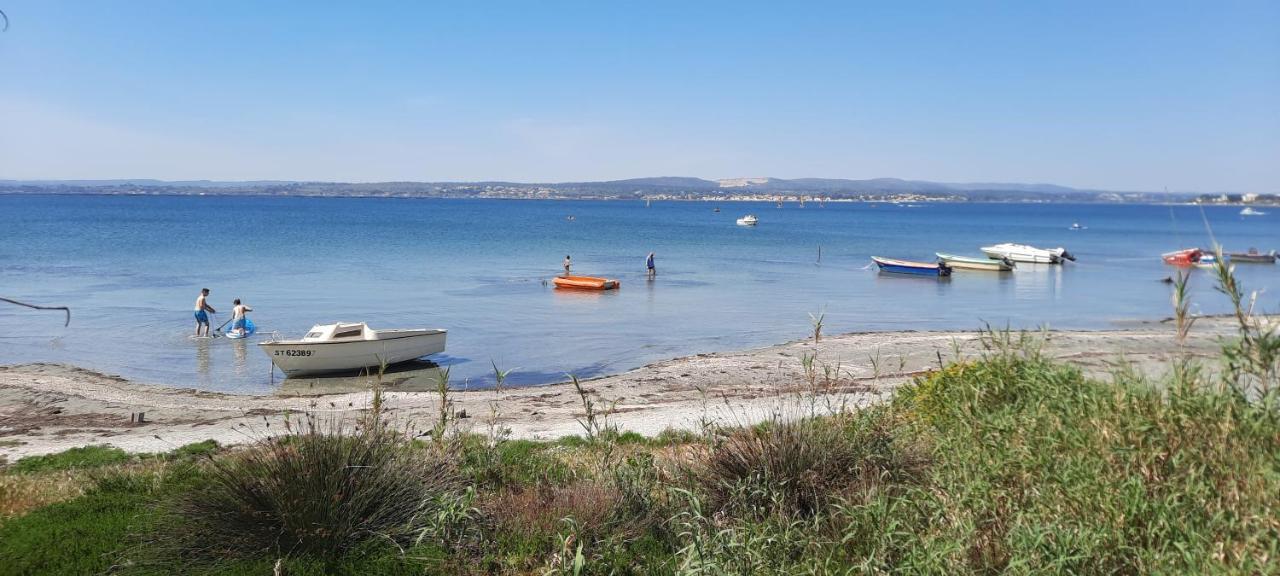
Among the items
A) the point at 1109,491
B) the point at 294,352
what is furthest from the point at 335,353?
the point at 1109,491


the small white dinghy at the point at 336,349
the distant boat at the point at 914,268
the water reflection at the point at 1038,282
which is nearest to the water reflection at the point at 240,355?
the small white dinghy at the point at 336,349

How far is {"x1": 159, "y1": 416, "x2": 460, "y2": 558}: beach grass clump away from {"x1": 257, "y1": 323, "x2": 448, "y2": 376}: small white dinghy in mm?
14857

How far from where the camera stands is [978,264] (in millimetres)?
52000

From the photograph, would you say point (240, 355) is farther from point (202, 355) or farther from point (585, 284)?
point (585, 284)

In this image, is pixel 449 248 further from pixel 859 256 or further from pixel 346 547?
pixel 346 547

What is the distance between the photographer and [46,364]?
21781 mm

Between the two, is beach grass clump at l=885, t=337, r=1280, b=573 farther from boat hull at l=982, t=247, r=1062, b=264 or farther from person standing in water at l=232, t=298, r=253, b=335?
boat hull at l=982, t=247, r=1062, b=264

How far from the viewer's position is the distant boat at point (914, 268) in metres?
47.7

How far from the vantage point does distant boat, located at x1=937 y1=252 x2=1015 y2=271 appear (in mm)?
51750

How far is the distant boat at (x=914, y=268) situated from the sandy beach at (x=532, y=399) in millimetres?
22955

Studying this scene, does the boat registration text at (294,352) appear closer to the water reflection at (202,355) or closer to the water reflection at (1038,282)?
the water reflection at (202,355)

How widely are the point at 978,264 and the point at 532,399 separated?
41048 mm

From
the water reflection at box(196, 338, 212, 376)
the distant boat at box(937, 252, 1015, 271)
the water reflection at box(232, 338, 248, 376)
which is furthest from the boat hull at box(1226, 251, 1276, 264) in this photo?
the water reflection at box(196, 338, 212, 376)

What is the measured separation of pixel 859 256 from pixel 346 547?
206 feet
